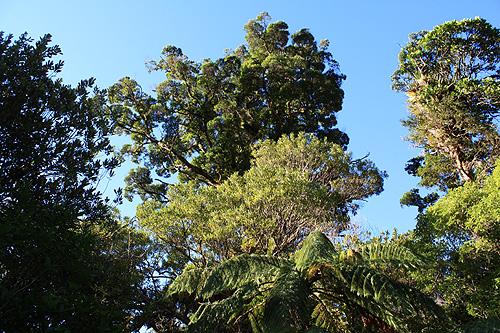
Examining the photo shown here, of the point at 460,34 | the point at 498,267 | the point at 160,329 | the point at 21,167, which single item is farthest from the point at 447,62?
the point at 21,167

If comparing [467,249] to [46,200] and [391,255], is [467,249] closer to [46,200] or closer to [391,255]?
[391,255]

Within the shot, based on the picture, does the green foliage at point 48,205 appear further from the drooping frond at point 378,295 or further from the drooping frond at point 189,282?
the drooping frond at point 378,295

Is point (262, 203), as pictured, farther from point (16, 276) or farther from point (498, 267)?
point (16, 276)

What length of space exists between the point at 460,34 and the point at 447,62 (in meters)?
1.10

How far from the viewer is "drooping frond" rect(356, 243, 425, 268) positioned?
17.4ft

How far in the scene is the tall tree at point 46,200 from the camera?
3.58 m

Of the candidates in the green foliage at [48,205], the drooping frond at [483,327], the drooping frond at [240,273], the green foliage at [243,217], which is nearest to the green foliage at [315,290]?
the drooping frond at [240,273]

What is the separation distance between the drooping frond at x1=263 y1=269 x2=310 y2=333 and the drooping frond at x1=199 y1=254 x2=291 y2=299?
63 cm

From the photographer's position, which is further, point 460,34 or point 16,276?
point 460,34

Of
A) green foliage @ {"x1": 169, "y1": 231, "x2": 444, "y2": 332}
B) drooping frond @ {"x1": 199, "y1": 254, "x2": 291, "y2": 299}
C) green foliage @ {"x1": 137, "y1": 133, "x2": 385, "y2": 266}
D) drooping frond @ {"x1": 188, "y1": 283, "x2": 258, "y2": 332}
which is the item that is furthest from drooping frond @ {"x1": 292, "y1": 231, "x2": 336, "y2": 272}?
green foliage @ {"x1": 137, "y1": 133, "x2": 385, "y2": 266}

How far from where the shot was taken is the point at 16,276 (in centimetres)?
377

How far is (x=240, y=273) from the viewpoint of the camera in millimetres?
5934

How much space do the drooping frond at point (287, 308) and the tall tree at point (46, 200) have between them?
70.1 inches

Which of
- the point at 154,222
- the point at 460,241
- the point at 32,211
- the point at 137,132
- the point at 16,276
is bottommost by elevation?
A: the point at 16,276
